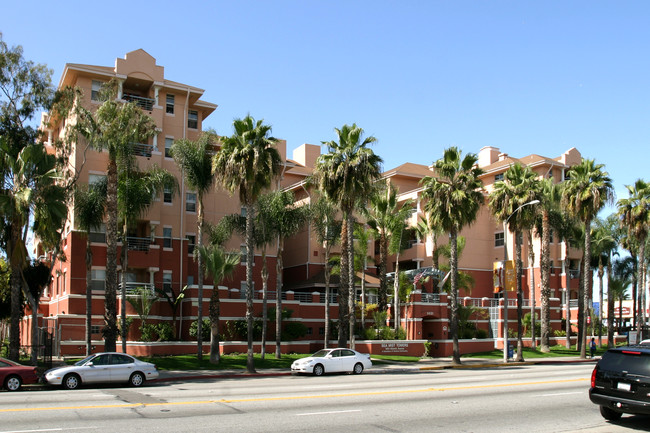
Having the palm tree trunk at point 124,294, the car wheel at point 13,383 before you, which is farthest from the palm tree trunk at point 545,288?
the car wheel at point 13,383

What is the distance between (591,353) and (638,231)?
12.0 metres

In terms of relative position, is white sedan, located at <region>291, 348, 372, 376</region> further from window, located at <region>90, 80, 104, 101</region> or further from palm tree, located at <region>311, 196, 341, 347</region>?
window, located at <region>90, 80, 104, 101</region>

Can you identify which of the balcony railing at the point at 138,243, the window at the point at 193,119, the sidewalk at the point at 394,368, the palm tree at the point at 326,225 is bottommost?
the sidewalk at the point at 394,368

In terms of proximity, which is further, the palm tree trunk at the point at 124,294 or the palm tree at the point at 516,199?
the palm tree at the point at 516,199

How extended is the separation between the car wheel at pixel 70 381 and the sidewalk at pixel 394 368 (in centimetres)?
428

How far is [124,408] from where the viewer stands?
16.5 meters

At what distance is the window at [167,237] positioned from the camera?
148 ft

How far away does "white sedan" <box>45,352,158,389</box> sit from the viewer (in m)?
22.9

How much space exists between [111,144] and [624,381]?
25.1m

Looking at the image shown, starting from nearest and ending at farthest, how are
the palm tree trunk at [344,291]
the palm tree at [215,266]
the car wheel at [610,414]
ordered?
1. the car wheel at [610,414]
2. the palm tree at [215,266]
3. the palm tree trunk at [344,291]

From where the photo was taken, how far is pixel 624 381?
13.4 m

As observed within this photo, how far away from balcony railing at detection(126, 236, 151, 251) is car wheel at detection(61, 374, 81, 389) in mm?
19599

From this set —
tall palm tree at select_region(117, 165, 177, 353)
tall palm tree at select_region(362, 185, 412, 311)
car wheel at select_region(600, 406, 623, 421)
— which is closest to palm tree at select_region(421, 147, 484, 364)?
tall palm tree at select_region(362, 185, 412, 311)

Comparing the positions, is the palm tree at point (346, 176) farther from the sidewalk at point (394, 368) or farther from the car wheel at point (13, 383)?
Result: the car wheel at point (13, 383)
